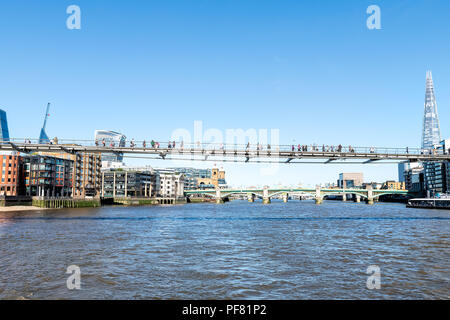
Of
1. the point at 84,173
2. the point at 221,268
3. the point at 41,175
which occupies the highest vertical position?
the point at 84,173

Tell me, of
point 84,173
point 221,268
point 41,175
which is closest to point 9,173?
point 41,175

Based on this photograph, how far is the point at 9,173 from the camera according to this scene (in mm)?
127062

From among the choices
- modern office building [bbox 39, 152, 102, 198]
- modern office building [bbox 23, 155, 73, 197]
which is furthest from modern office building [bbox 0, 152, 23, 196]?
modern office building [bbox 39, 152, 102, 198]

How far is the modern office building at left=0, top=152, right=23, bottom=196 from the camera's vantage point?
412ft

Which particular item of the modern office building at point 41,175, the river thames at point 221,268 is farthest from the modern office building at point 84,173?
the river thames at point 221,268

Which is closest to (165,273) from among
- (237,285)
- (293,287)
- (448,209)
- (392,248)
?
(237,285)

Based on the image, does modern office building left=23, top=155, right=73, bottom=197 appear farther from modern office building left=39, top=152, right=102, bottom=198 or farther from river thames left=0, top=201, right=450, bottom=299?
river thames left=0, top=201, right=450, bottom=299

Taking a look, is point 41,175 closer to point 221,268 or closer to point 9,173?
point 9,173

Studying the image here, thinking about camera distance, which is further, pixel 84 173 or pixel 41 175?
pixel 84 173

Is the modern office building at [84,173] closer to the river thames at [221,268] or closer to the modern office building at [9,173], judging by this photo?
the modern office building at [9,173]

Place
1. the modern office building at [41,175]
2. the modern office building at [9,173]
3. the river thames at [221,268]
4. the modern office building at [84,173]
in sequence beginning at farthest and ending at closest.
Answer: the modern office building at [84,173], the modern office building at [41,175], the modern office building at [9,173], the river thames at [221,268]

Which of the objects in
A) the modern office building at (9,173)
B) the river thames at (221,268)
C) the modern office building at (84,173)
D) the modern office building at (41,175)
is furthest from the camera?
the modern office building at (84,173)

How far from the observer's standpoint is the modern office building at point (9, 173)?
12562 cm

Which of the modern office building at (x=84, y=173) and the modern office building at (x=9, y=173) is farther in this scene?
the modern office building at (x=84, y=173)
